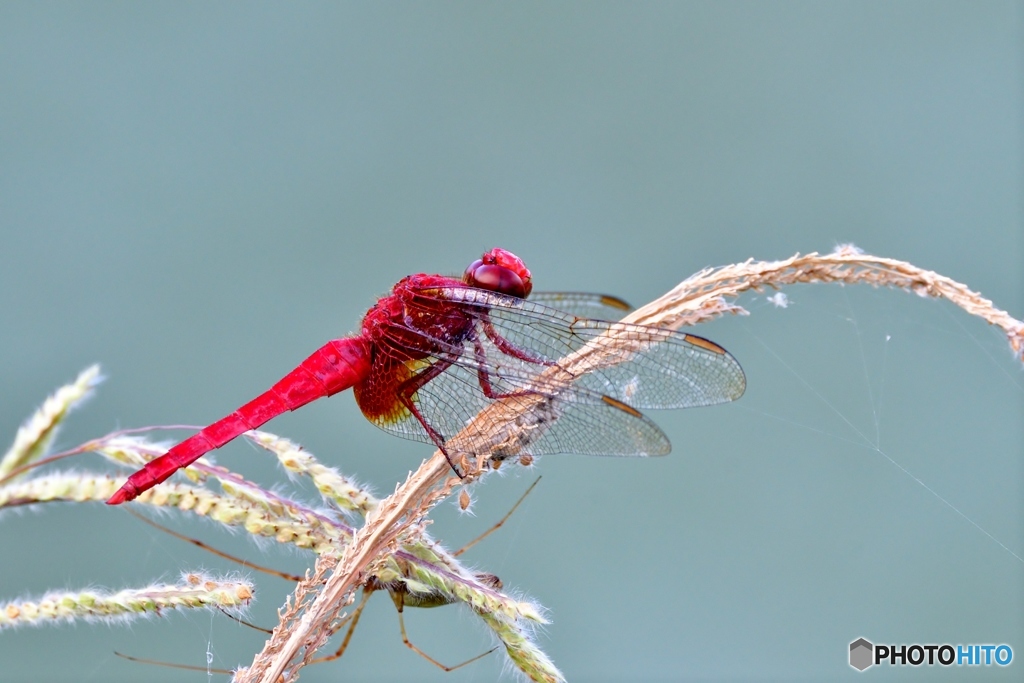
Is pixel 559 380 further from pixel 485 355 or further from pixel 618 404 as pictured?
pixel 485 355

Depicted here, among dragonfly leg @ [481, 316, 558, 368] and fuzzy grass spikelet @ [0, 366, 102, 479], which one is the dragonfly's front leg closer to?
dragonfly leg @ [481, 316, 558, 368]

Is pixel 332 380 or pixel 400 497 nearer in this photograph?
pixel 400 497

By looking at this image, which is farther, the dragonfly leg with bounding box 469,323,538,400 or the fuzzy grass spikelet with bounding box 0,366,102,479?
the dragonfly leg with bounding box 469,323,538,400

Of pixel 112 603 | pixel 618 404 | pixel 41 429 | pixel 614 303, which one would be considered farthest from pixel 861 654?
pixel 41 429

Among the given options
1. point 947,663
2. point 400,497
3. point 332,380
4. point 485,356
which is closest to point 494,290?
point 485,356

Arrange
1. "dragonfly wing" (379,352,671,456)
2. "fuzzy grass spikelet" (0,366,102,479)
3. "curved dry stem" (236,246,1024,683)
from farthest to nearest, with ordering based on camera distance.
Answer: "dragonfly wing" (379,352,671,456)
"fuzzy grass spikelet" (0,366,102,479)
"curved dry stem" (236,246,1024,683)

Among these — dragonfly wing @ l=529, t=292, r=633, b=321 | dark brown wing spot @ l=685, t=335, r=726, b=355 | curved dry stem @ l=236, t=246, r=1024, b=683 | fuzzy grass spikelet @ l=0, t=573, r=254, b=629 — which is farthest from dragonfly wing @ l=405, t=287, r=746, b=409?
fuzzy grass spikelet @ l=0, t=573, r=254, b=629

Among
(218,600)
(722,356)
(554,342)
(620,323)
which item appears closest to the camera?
(218,600)

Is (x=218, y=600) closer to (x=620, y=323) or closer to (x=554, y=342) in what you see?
(x=620, y=323)
